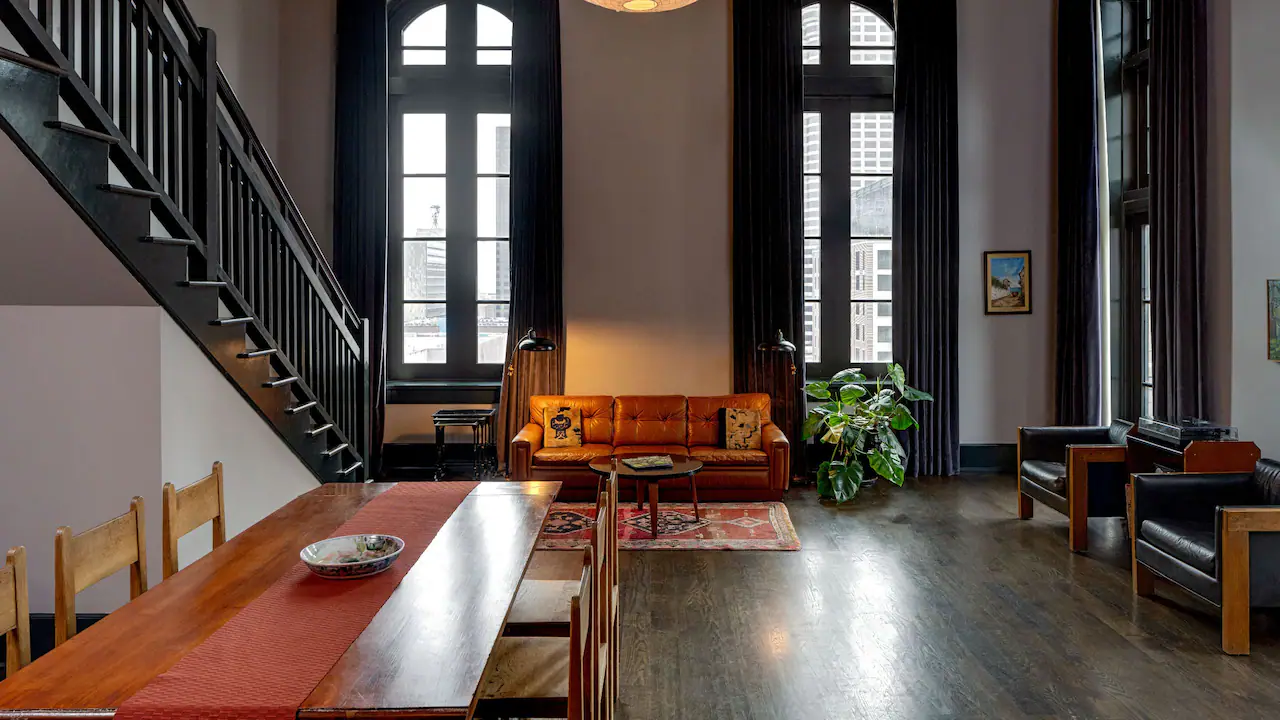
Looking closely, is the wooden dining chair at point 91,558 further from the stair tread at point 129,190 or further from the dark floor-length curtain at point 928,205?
the dark floor-length curtain at point 928,205

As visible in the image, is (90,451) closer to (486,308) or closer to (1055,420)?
(486,308)

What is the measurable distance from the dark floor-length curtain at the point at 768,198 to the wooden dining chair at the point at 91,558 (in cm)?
573

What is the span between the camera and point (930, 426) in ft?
25.9

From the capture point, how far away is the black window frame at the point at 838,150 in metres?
8.02

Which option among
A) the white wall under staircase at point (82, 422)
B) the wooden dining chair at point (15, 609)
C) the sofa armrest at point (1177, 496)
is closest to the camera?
the wooden dining chair at point (15, 609)

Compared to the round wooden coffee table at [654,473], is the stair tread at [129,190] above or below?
above

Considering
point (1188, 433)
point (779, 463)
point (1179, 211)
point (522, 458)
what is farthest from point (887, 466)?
point (522, 458)

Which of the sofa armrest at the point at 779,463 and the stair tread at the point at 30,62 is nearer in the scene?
the stair tread at the point at 30,62

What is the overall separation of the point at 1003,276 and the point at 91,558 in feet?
24.7

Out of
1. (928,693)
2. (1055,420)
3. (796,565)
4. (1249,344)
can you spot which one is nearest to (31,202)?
(928,693)

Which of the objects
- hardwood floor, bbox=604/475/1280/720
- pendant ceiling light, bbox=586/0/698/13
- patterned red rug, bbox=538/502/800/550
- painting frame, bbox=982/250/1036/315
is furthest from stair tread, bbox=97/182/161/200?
painting frame, bbox=982/250/1036/315

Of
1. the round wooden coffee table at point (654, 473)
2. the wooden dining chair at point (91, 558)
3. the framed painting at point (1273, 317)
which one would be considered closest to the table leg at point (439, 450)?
the round wooden coffee table at point (654, 473)

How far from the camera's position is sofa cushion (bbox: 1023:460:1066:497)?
18.7 ft

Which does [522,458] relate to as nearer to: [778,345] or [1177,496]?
[778,345]
